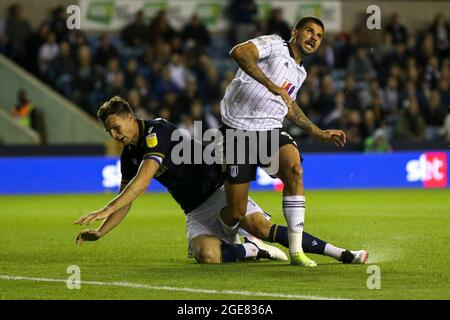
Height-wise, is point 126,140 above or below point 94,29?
below

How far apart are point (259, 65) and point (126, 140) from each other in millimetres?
1342

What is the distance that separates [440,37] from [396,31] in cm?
108

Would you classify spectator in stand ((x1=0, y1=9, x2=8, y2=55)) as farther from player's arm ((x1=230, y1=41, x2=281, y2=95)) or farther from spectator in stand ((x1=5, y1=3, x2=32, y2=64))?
player's arm ((x1=230, y1=41, x2=281, y2=95))

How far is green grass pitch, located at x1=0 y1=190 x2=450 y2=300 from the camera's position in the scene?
767 cm

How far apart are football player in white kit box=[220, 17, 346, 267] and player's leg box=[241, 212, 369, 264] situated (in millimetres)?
145

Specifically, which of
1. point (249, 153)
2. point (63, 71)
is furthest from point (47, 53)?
point (249, 153)

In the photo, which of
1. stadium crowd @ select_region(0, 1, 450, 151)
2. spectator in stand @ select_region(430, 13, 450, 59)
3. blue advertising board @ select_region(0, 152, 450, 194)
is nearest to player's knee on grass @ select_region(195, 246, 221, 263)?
blue advertising board @ select_region(0, 152, 450, 194)

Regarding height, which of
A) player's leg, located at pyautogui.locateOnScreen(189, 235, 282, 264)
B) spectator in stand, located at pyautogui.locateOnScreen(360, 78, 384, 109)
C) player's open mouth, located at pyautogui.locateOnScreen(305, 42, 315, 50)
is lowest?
player's leg, located at pyautogui.locateOnScreen(189, 235, 282, 264)

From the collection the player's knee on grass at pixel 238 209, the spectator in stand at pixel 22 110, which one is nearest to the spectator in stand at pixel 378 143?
the spectator in stand at pixel 22 110

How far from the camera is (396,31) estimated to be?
2431cm

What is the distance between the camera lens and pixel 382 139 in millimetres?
20891
